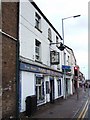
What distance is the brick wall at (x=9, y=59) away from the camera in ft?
42.7

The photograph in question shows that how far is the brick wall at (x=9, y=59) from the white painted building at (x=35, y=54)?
1247mm

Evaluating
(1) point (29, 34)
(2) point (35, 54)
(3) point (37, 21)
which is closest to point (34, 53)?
(2) point (35, 54)

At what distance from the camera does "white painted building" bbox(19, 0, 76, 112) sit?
16219 mm

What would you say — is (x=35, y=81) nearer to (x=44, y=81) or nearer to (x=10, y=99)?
(x=44, y=81)

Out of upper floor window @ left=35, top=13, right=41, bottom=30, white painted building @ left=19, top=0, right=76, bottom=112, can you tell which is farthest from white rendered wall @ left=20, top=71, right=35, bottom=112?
upper floor window @ left=35, top=13, right=41, bottom=30

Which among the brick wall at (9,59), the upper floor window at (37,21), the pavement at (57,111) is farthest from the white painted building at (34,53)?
the brick wall at (9,59)

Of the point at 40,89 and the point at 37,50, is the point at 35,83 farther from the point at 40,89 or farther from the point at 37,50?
the point at 37,50

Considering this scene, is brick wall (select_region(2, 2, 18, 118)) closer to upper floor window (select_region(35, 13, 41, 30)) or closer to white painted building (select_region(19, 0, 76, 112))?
white painted building (select_region(19, 0, 76, 112))

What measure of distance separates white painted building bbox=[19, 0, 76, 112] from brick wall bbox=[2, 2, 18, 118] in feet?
4.09

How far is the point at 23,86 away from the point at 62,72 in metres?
16.8

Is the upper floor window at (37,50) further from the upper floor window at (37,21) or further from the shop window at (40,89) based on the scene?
the shop window at (40,89)

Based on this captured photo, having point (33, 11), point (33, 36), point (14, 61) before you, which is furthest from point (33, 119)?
point (33, 11)

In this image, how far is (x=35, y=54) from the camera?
64.5 ft

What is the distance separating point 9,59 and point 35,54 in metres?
6.14
